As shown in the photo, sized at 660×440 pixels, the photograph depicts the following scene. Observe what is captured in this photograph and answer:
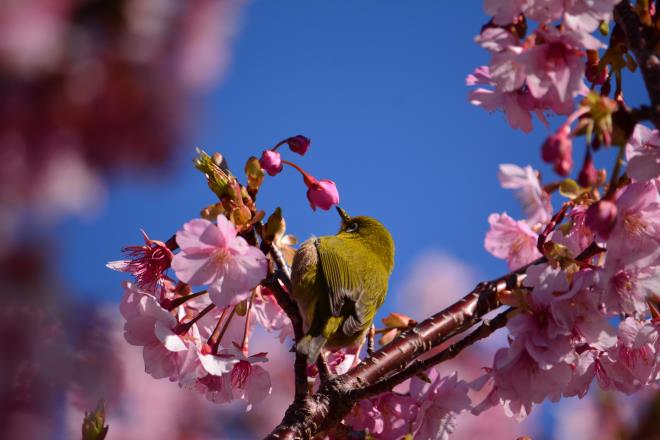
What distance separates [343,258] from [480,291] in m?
0.65

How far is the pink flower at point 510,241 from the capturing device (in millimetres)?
2727

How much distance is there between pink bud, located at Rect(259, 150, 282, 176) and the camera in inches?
91.6

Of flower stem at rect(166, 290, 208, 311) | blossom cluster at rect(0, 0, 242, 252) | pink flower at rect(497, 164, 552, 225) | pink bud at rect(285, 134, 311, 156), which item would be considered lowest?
blossom cluster at rect(0, 0, 242, 252)

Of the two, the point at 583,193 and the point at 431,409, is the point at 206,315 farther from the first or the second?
the point at 583,193

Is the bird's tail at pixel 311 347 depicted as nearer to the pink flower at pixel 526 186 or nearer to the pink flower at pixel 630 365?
the pink flower at pixel 526 186

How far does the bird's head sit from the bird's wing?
30cm

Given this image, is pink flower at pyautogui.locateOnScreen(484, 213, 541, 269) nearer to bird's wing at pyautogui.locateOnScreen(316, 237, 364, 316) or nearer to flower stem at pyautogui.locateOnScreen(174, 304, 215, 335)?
bird's wing at pyautogui.locateOnScreen(316, 237, 364, 316)

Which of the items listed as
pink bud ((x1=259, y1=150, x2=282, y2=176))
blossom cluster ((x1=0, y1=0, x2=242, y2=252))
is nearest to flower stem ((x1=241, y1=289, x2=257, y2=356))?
pink bud ((x1=259, y1=150, x2=282, y2=176))

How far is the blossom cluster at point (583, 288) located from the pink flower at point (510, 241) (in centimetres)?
51

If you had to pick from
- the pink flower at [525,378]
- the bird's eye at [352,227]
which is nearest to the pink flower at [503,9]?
the pink flower at [525,378]

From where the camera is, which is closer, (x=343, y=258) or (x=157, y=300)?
(x=157, y=300)

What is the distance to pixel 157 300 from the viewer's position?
7.66 feet

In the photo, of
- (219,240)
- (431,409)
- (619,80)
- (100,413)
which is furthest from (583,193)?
(100,413)

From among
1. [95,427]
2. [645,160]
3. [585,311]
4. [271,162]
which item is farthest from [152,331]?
[645,160]
